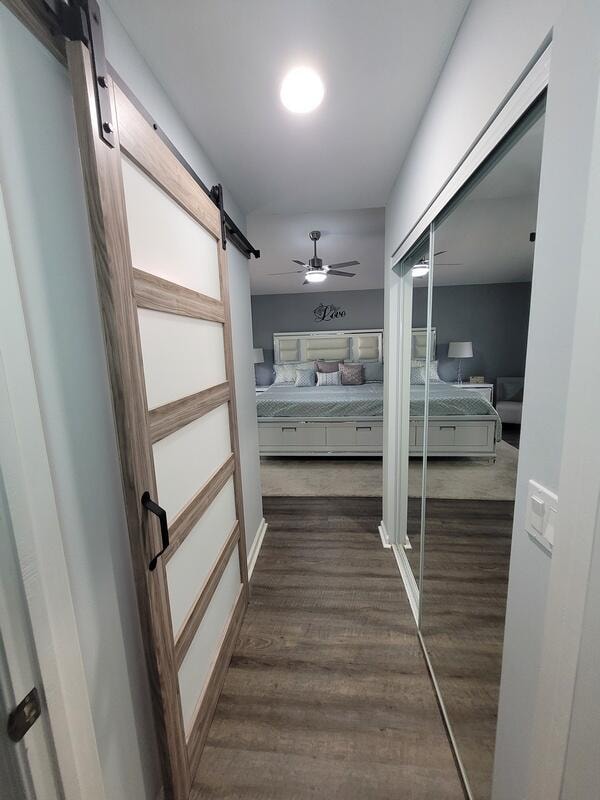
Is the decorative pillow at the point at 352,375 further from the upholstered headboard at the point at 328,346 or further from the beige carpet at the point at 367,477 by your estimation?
the beige carpet at the point at 367,477

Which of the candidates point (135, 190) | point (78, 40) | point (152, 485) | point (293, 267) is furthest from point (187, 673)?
point (293, 267)

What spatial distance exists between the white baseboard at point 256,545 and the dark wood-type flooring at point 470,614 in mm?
1140

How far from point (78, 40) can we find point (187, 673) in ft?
6.18

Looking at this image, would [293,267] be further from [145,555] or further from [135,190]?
[145,555]

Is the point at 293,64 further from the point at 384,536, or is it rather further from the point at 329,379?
the point at 329,379

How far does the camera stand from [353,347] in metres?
6.10

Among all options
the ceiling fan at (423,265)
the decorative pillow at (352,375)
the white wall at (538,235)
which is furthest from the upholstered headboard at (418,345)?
the decorative pillow at (352,375)

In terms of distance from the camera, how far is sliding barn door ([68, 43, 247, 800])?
31.1 inches

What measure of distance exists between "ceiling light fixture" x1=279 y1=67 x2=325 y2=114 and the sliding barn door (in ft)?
1.68

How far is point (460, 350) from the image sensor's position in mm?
1727

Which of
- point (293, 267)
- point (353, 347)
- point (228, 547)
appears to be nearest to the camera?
point (228, 547)

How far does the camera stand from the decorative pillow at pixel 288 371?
610 centimetres

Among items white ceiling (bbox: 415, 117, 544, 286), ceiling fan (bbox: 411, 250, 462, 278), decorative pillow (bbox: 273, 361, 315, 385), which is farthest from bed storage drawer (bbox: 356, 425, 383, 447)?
white ceiling (bbox: 415, 117, 544, 286)

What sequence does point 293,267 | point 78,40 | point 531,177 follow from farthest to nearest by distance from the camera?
point 293,267 → point 531,177 → point 78,40
